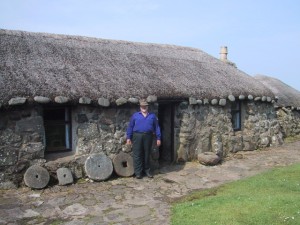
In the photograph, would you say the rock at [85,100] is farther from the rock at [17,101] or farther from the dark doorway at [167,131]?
the dark doorway at [167,131]

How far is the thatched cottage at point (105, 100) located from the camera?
755 cm

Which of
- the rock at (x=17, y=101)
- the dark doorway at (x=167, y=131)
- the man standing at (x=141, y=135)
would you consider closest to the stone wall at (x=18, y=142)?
the rock at (x=17, y=101)

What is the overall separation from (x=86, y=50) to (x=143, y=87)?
224 centimetres


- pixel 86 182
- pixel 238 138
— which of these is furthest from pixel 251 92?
pixel 86 182

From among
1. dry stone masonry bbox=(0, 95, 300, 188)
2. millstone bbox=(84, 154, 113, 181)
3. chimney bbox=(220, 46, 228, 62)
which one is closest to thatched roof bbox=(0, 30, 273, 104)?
dry stone masonry bbox=(0, 95, 300, 188)

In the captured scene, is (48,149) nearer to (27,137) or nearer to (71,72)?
(27,137)

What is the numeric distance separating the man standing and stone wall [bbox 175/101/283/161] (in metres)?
1.99

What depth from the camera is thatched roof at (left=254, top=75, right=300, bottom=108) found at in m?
16.5

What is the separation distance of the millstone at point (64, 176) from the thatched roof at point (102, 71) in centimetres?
170

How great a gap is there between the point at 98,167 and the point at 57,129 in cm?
139

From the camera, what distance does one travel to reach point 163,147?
10.9 metres

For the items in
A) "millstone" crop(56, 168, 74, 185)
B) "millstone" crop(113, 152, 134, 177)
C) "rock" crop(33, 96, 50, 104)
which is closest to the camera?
"rock" crop(33, 96, 50, 104)

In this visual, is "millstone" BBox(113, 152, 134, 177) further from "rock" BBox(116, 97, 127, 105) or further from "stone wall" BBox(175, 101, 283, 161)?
"stone wall" BBox(175, 101, 283, 161)

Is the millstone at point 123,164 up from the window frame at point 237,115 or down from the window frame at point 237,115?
down
